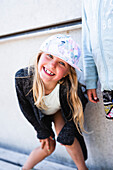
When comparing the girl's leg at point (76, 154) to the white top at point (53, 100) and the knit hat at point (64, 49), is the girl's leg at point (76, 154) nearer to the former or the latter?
the white top at point (53, 100)

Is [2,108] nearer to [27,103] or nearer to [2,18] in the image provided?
[27,103]

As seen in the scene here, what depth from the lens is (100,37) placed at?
94 cm

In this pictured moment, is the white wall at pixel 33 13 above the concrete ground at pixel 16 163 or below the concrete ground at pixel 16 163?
above

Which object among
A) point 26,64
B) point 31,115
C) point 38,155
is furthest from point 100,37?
point 38,155

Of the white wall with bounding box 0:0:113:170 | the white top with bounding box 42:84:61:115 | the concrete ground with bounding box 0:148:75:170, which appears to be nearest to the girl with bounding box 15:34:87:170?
the white top with bounding box 42:84:61:115

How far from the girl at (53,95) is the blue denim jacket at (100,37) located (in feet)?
0.31

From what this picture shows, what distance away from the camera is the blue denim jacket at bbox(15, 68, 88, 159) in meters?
1.28

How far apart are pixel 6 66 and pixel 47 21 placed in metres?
0.64

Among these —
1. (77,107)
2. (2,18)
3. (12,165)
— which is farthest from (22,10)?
(12,165)

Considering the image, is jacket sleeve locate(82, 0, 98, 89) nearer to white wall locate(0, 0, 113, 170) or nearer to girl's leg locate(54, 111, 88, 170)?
white wall locate(0, 0, 113, 170)

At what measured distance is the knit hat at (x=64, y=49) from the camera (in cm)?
109

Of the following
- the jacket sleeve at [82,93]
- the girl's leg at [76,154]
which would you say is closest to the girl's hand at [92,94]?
the jacket sleeve at [82,93]

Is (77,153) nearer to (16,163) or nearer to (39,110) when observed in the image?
(39,110)

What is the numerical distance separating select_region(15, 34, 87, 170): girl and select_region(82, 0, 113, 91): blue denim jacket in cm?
10
